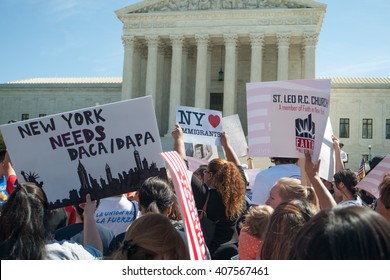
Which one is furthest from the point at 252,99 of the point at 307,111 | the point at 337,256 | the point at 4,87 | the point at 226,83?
the point at 4,87

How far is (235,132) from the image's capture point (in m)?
13.7

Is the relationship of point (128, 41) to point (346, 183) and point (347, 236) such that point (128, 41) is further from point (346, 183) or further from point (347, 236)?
point (347, 236)

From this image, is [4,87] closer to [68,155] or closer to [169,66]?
[169,66]

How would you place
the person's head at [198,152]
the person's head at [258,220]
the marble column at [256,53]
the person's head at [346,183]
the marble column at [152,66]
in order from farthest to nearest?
1. the marble column at [152,66]
2. the marble column at [256,53]
3. the person's head at [198,152]
4. the person's head at [346,183]
5. the person's head at [258,220]

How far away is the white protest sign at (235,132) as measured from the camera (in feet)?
44.2

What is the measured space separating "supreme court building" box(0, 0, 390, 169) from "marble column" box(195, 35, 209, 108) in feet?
0.35

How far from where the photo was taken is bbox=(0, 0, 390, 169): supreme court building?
4472cm

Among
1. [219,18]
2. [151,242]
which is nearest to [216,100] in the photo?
[219,18]

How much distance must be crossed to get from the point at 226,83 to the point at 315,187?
40.6 meters

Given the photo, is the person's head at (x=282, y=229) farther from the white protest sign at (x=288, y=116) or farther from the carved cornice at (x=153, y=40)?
the carved cornice at (x=153, y=40)

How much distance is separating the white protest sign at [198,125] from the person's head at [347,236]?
1003 cm

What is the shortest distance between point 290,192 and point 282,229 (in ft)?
5.29

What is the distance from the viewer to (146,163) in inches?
239

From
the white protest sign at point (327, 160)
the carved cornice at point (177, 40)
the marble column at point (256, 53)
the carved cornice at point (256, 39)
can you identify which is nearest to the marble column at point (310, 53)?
the carved cornice at point (256, 39)
